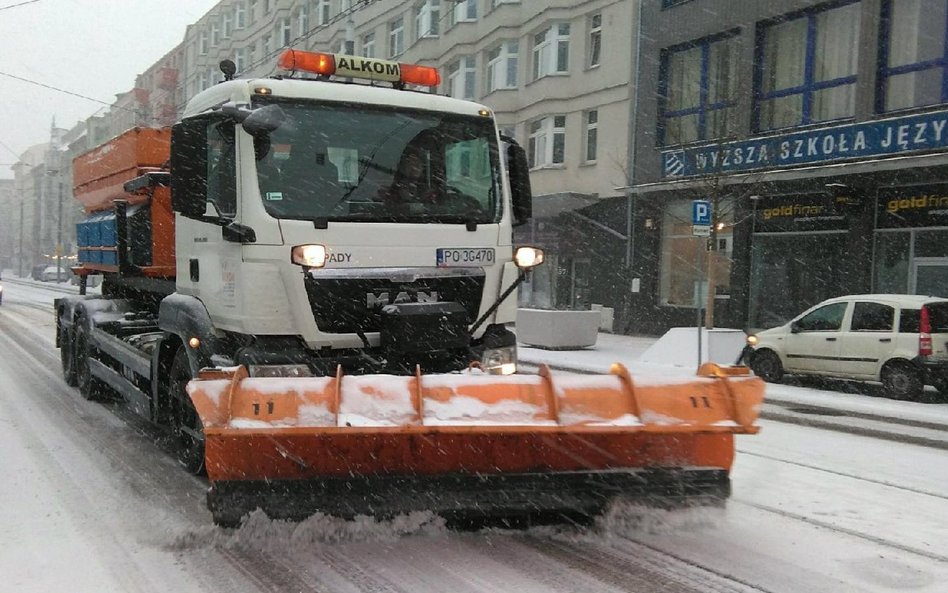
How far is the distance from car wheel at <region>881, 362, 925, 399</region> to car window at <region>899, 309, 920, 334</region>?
497 millimetres

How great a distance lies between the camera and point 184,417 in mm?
6418

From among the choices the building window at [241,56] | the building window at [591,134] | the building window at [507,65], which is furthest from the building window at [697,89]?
the building window at [241,56]

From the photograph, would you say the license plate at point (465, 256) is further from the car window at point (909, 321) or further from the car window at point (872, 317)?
the car window at point (872, 317)

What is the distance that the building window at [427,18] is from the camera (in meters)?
35.2

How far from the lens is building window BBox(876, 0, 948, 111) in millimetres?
17234

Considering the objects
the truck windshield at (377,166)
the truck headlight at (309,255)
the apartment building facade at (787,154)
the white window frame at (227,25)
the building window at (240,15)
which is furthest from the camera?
the white window frame at (227,25)

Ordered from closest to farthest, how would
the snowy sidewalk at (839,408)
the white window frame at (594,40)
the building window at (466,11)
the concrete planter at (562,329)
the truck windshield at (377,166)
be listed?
the truck windshield at (377,166) < the snowy sidewalk at (839,408) < the concrete planter at (562,329) < the white window frame at (594,40) < the building window at (466,11)

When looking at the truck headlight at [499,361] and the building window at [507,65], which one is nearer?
the truck headlight at [499,361]

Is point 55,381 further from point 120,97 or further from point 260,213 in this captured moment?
point 120,97

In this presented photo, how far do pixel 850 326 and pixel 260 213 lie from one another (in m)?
11.1

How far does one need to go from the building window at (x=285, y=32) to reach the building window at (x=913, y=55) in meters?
38.6

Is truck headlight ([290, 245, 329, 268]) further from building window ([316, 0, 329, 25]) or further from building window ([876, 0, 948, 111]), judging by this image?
building window ([316, 0, 329, 25])

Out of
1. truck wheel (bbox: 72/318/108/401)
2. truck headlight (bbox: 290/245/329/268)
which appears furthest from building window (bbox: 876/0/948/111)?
truck wheel (bbox: 72/318/108/401)

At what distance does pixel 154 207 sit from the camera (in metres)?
7.92
